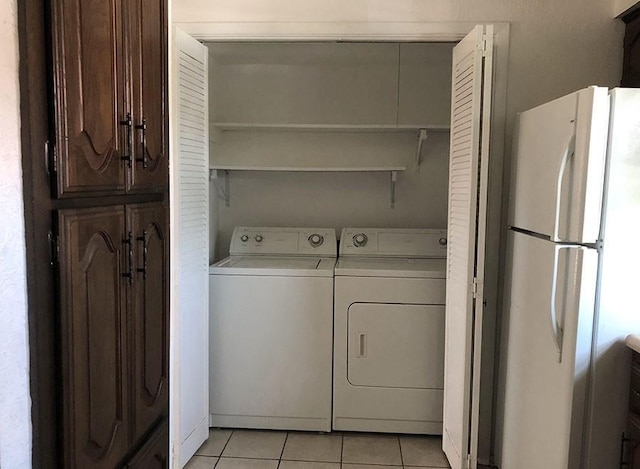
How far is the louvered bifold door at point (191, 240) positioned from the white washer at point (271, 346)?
0.42ft

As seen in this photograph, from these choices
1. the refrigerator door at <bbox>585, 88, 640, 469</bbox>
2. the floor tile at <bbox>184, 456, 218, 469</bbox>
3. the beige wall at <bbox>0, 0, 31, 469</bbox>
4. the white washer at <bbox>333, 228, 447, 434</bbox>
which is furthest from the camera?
the white washer at <bbox>333, 228, 447, 434</bbox>

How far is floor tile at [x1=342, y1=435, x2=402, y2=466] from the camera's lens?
2682 mm

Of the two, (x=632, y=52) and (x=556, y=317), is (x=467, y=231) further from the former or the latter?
(x=632, y=52)

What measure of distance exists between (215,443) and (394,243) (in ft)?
5.03

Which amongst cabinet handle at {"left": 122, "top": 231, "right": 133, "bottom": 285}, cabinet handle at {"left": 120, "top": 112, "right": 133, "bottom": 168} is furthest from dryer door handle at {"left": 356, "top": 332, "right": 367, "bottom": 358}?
cabinet handle at {"left": 120, "top": 112, "right": 133, "bottom": 168}

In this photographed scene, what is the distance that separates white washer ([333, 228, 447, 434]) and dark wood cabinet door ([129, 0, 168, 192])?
1.40 meters

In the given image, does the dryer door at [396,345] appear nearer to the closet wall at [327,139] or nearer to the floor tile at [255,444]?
the floor tile at [255,444]

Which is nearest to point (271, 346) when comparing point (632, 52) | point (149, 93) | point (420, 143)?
point (420, 143)

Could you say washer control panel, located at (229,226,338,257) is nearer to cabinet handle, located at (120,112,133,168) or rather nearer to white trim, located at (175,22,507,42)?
white trim, located at (175,22,507,42)

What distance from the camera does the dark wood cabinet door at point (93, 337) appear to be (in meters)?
1.14

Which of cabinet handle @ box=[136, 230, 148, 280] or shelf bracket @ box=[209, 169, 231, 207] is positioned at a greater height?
shelf bracket @ box=[209, 169, 231, 207]

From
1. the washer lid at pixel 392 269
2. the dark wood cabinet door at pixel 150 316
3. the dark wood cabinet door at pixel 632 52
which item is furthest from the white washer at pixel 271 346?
the dark wood cabinet door at pixel 632 52

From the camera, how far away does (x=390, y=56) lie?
10.6ft

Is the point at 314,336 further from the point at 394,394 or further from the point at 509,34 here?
the point at 509,34
